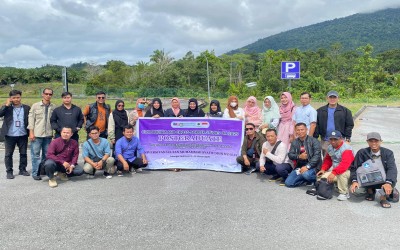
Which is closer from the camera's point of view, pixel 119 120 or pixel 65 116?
pixel 65 116

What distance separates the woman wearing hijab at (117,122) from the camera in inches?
281

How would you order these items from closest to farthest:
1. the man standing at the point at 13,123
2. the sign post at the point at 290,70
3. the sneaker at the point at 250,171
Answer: the man standing at the point at 13,123
the sneaker at the point at 250,171
the sign post at the point at 290,70

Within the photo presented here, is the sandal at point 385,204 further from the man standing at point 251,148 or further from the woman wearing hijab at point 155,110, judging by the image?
the woman wearing hijab at point 155,110

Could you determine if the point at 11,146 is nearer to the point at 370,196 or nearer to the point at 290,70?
the point at 370,196

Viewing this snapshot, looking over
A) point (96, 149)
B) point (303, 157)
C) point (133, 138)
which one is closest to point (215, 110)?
point (133, 138)

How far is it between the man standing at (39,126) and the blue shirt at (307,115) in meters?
4.80

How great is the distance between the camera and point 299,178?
6.08 meters

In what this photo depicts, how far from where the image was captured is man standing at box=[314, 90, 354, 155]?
637 cm

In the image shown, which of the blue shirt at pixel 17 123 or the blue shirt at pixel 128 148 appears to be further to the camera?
the blue shirt at pixel 128 148

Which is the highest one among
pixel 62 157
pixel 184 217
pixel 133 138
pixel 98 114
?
pixel 98 114

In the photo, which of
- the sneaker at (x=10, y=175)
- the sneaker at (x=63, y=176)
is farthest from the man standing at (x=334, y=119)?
the sneaker at (x=10, y=175)

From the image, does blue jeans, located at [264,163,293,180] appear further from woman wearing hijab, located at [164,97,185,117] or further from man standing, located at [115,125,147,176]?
man standing, located at [115,125,147,176]

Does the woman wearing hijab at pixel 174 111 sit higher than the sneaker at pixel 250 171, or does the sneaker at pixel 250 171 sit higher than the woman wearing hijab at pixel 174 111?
the woman wearing hijab at pixel 174 111

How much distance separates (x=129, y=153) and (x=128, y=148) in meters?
0.10
